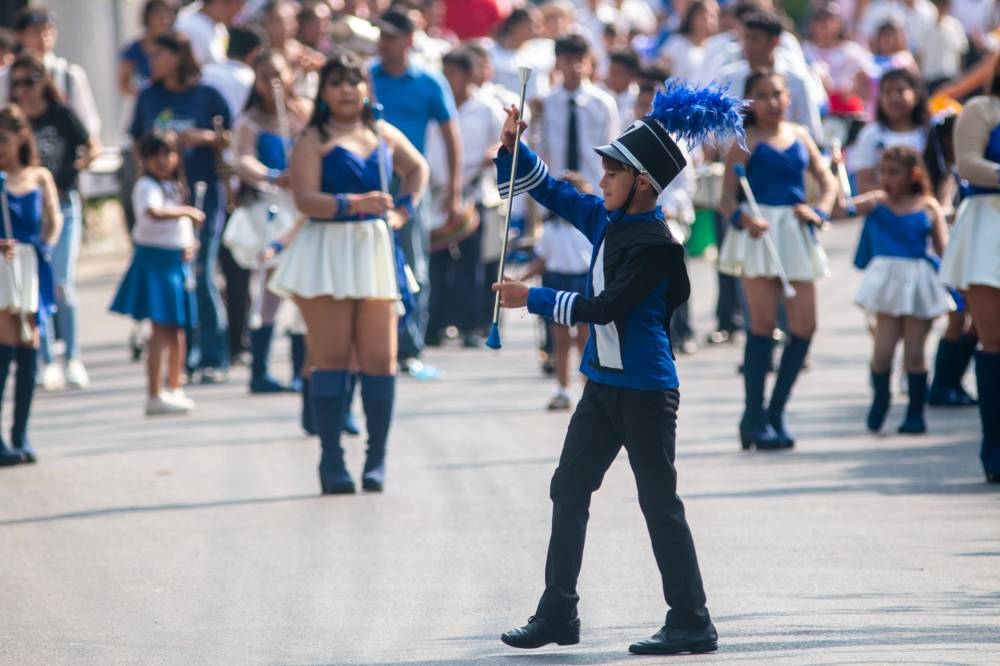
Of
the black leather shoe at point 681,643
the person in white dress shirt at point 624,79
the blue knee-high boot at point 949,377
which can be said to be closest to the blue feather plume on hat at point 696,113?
the black leather shoe at point 681,643

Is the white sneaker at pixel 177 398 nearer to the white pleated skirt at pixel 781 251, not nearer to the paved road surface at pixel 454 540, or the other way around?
the paved road surface at pixel 454 540

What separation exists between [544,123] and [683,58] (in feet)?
19.0

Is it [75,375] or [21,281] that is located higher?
[21,281]

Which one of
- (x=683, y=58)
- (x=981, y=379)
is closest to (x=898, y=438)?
(x=981, y=379)

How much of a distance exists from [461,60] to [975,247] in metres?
6.21

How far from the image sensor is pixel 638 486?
22.0 ft

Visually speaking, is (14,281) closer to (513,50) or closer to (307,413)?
(307,413)

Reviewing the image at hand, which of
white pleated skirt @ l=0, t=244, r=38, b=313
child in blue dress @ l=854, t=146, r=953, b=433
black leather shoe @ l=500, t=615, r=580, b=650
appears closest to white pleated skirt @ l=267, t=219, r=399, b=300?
white pleated skirt @ l=0, t=244, r=38, b=313

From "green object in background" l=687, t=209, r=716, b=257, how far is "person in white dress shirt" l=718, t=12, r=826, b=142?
635 cm

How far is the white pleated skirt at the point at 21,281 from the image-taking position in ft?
35.1

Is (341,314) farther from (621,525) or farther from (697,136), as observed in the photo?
(697,136)

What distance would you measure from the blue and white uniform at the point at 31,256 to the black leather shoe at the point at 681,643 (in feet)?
17.5

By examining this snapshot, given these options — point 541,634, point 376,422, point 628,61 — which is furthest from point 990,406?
point 628,61

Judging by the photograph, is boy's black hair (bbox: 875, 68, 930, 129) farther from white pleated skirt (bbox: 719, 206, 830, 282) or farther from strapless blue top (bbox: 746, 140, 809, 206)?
white pleated skirt (bbox: 719, 206, 830, 282)
